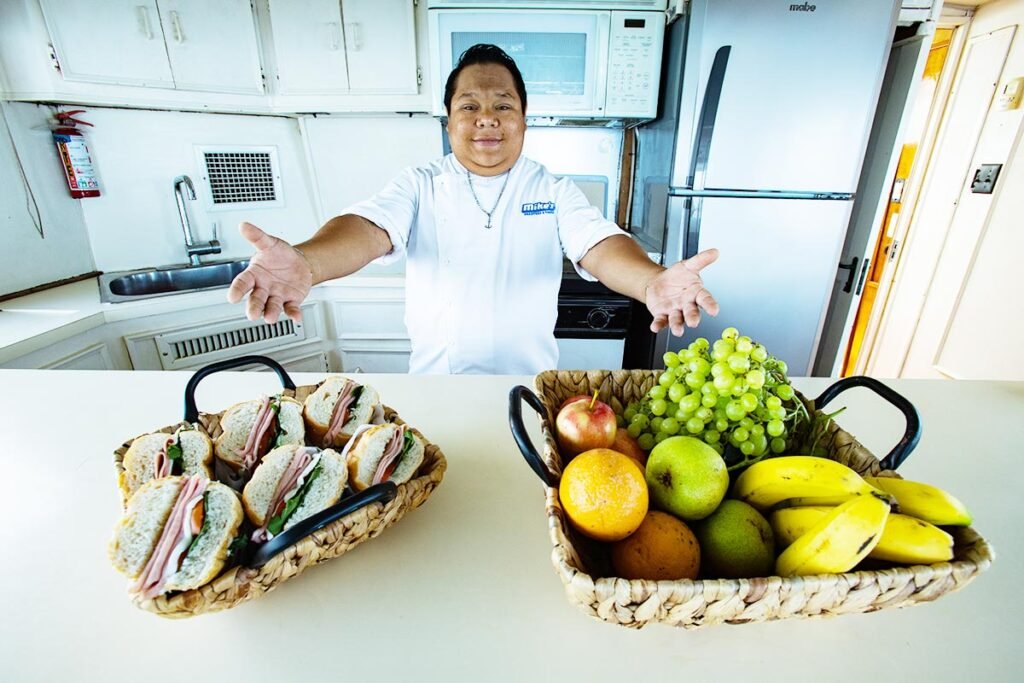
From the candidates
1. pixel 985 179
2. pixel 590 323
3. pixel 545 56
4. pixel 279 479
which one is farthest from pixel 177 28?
pixel 985 179

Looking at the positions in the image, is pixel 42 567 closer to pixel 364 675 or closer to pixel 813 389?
pixel 364 675

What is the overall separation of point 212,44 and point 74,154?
0.74m

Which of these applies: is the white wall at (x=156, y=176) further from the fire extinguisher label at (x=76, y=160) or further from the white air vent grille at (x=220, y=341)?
the white air vent grille at (x=220, y=341)

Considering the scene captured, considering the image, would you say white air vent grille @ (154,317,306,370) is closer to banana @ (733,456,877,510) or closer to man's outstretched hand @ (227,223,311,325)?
man's outstretched hand @ (227,223,311,325)

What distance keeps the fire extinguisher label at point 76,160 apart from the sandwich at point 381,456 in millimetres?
2266

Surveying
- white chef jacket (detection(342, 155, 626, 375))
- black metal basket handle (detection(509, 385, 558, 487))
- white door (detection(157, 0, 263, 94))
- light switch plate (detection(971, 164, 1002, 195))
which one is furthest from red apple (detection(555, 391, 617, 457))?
light switch plate (detection(971, 164, 1002, 195))

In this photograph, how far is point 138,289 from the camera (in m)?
2.13

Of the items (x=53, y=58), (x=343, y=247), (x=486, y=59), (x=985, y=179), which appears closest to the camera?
(x=343, y=247)

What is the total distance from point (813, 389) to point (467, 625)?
862mm

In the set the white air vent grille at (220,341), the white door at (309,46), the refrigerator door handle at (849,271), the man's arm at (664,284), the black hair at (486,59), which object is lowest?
the white air vent grille at (220,341)

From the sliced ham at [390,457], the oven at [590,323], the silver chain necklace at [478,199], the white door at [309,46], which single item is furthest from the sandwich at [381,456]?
the white door at [309,46]

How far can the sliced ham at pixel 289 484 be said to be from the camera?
479 millimetres

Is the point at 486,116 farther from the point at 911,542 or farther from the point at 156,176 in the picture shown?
the point at 156,176

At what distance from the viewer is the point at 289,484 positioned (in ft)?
1.70
